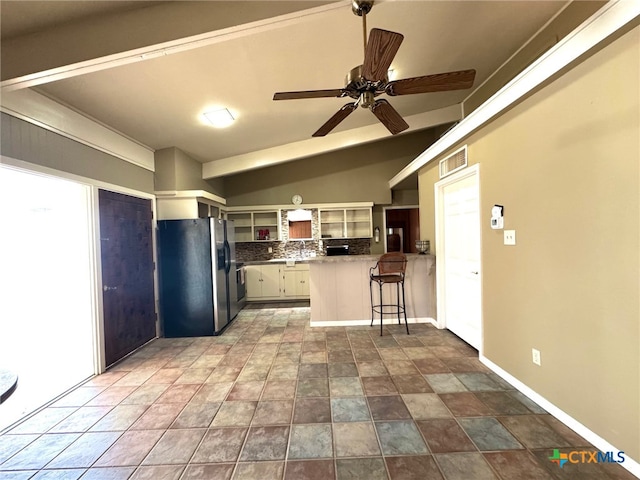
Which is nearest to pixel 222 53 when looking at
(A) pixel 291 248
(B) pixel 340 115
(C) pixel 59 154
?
(B) pixel 340 115

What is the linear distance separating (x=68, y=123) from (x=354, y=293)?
3.92 meters

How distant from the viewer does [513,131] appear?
234 centimetres

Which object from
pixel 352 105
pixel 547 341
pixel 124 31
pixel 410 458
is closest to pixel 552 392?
pixel 547 341

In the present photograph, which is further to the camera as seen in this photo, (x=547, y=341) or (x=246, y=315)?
(x=246, y=315)

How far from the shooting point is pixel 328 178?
21.3 feet

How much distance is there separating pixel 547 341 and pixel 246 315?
4346 millimetres

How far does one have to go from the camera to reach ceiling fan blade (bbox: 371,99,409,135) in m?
2.15

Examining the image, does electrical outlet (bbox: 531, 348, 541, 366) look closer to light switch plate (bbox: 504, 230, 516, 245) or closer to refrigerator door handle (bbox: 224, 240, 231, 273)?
light switch plate (bbox: 504, 230, 516, 245)

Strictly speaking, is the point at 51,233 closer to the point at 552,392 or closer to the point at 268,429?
the point at 268,429

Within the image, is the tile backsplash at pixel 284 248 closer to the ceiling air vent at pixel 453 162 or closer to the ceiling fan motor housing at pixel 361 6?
the ceiling air vent at pixel 453 162

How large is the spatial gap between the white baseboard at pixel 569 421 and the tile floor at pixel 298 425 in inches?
1.9

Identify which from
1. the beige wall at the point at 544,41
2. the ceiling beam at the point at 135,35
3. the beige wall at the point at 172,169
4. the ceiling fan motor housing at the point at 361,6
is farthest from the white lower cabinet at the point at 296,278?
the ceiling fan motor housing at the point at 361,6

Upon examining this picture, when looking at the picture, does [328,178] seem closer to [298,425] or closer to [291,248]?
[291,248]

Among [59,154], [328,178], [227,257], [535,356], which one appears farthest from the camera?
[328,178]
